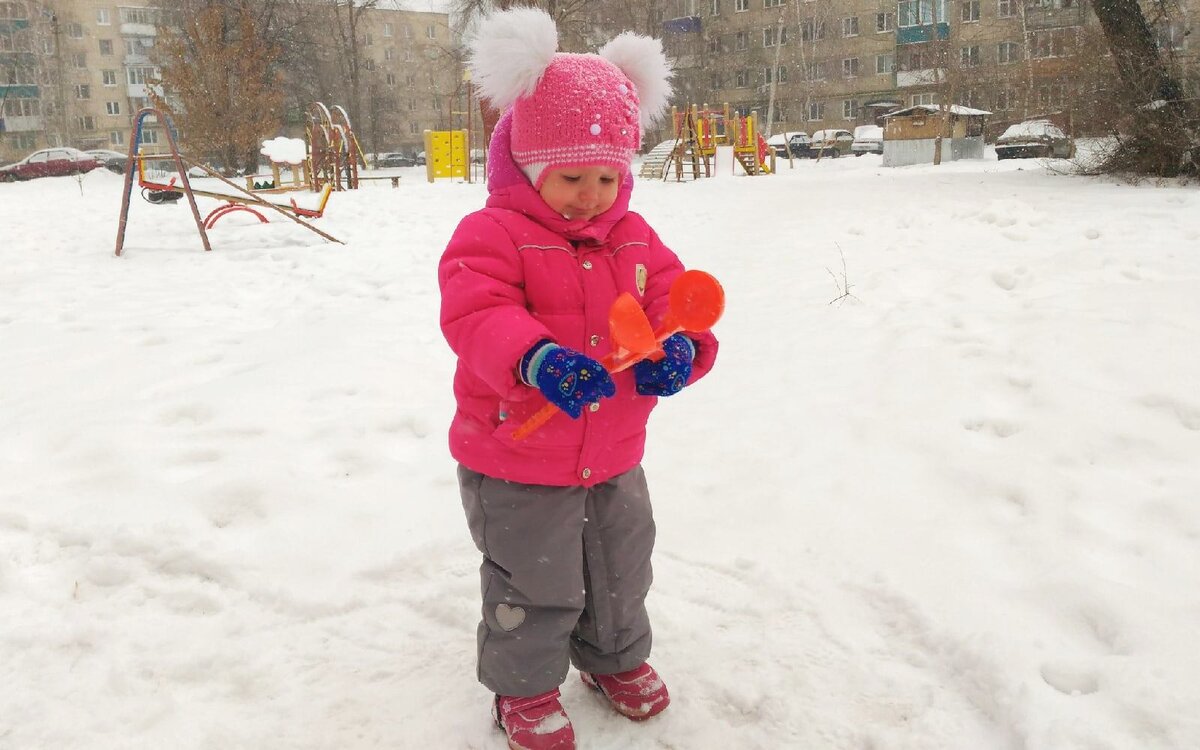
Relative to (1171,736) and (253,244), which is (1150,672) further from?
(253,244)

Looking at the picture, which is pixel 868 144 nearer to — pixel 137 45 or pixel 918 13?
pixel 918 13

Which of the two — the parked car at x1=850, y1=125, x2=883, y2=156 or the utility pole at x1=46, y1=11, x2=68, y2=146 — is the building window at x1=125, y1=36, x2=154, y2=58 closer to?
the utility pole at x1=46, y1=11, x2=68, y2=146

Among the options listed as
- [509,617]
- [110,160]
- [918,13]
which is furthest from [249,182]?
[918,13]

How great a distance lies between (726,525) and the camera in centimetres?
259

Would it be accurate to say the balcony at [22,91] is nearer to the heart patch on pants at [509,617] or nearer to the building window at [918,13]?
the building window at [918,13]

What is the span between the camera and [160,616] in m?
2.06

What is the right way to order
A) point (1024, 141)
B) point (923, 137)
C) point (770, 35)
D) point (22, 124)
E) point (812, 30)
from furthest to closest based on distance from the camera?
point (22, 124), point (770, 35), point (812, 30), point (1024, 141), point (923, 137)

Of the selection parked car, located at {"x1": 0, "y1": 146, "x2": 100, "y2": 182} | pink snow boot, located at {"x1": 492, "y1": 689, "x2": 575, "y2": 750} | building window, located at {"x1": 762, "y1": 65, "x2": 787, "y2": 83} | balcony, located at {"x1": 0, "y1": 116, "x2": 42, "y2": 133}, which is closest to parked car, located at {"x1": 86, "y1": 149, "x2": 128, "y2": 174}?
parked car, located at {"x1": 0, "y1": 146, "x2": 100, "y2": 182}

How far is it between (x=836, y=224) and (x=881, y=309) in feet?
9.55

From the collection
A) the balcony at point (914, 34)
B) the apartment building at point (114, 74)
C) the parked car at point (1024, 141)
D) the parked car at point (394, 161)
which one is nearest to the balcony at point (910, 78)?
the balcony at point (914, 34)

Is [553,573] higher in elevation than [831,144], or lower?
lower

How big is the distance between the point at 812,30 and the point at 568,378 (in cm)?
3957

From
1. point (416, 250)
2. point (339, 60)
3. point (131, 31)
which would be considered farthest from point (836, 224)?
point (131, 31)

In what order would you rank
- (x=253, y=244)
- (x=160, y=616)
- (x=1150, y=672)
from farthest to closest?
(x=253, y=244) < (x=160, y=616) < (x=1150, y=672)
